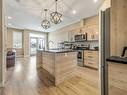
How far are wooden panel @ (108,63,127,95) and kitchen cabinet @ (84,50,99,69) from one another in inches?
134

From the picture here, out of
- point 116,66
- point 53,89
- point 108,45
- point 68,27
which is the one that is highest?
point 68,27

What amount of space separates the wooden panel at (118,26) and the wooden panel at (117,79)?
54 centimetres

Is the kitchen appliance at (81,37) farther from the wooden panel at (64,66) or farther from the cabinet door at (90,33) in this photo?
the wooden panel at (64,66)

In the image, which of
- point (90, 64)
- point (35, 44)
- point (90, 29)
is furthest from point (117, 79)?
point (35, 44)

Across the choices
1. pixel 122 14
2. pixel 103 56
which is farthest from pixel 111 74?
pixel 122 14

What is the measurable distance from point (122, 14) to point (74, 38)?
5.01m

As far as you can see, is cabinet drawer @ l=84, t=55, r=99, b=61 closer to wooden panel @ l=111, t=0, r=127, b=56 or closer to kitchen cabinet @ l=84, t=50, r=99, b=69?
kitchen cabinet @ l=84, t=50, r=99, b=69

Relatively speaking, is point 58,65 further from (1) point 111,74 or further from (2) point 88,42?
(2) point 88,42

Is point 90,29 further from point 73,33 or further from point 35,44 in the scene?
point 35,44

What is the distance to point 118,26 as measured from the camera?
83.8 inches

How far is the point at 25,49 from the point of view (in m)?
11.4

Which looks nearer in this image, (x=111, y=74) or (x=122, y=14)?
(x=111, y=74)

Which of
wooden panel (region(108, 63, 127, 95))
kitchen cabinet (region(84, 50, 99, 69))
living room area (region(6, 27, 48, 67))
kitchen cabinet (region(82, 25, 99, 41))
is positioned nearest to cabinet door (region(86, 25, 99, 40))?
kitchen cabinet (region(82, 25, 99, 41))

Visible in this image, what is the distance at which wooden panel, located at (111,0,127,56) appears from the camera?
2082mm
